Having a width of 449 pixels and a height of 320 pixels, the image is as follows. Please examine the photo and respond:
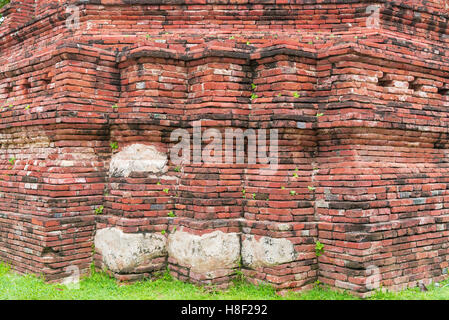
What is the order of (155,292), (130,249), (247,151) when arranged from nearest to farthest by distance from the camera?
(155,292), (130,249), (247,151)

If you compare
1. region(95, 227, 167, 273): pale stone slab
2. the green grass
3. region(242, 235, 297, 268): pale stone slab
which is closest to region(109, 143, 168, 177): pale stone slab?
region(95, 227, 167, 273): pale stone slab

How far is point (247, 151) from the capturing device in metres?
5.00

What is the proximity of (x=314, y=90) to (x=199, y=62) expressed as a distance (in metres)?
1.48

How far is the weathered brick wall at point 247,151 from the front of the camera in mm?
4684

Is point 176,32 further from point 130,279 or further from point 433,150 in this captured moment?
point 433,150

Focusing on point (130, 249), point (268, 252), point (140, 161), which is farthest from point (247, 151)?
point (130, 249)

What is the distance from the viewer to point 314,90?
497cm

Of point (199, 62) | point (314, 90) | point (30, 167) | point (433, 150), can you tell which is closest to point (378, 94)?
point (314, 90)

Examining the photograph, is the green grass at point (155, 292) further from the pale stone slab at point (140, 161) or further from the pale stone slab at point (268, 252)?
the pale stone slab at point (140, 161)

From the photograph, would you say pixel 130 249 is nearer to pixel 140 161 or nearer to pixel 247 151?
pixel 140 161

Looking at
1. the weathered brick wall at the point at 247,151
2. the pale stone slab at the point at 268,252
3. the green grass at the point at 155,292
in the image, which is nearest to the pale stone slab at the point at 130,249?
the weathered brick wall at the point at 247,151

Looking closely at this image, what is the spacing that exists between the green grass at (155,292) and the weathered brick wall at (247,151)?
0.44 feet

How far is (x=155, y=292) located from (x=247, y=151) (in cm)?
199

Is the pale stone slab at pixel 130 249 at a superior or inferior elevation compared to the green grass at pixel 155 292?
superior
